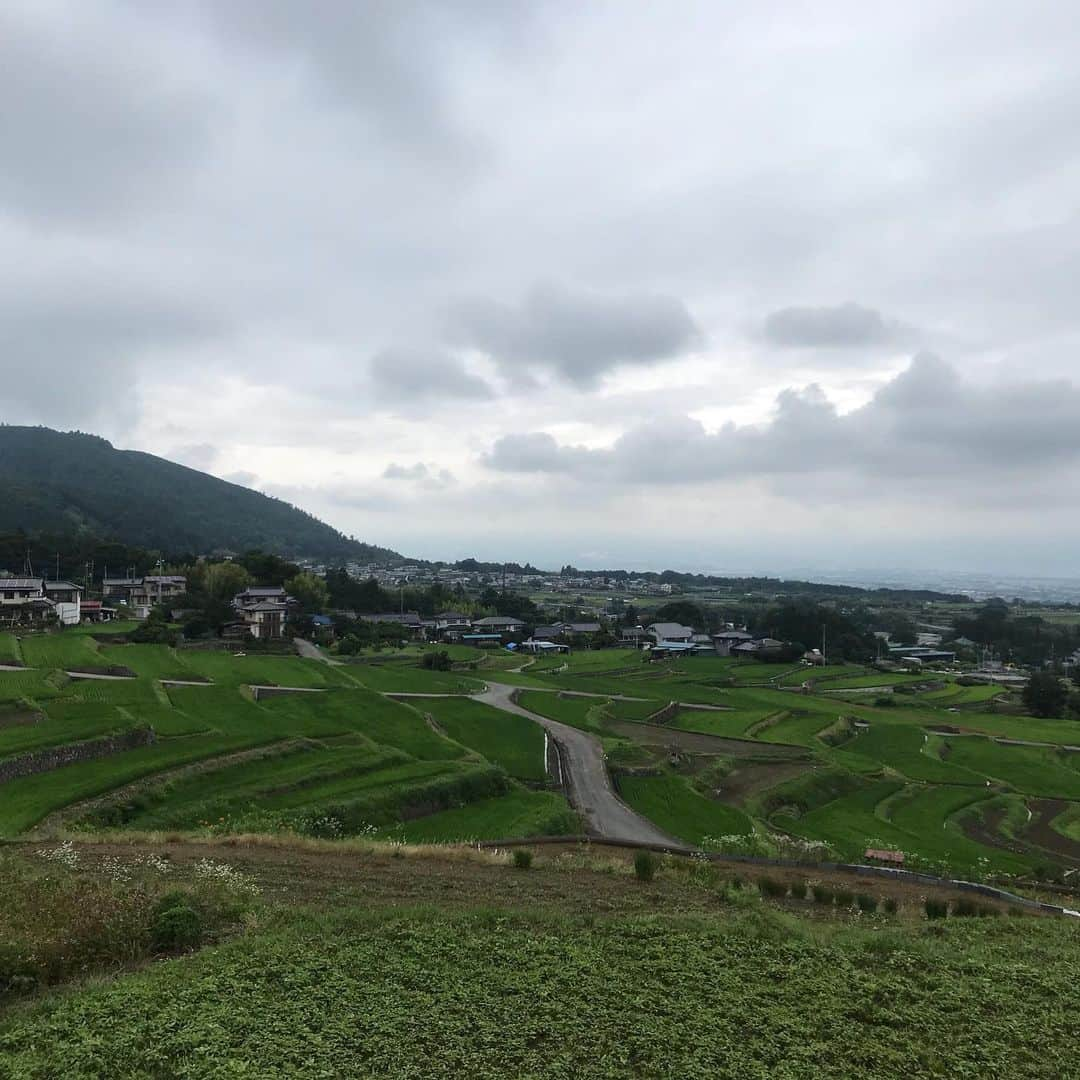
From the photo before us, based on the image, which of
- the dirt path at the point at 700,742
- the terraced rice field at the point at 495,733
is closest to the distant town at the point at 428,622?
the terraced rice field at the point at 495,733

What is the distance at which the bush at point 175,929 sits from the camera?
1148cm

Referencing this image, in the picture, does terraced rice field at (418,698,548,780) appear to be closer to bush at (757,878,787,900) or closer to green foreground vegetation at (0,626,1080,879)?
green foreground vegetation at (0,626,1080,879)

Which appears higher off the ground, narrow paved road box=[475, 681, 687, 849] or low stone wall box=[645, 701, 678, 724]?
narrow paved road box=[475, 681, 687, 849]

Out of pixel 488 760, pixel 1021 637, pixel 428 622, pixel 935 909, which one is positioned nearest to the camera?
pixel 935 909

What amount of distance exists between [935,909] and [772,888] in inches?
125

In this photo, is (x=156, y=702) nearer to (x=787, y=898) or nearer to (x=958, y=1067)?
(x=787, y=898)

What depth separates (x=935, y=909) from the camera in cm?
1535

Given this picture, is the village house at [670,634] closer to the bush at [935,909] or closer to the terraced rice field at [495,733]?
the terraced rice field at [495,733]

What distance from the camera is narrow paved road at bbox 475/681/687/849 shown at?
27.1m

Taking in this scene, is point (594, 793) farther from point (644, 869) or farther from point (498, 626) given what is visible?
point (498, 626)

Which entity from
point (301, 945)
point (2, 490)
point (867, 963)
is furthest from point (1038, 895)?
point (2, 490)

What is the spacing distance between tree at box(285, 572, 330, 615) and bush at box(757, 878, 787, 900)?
258ft

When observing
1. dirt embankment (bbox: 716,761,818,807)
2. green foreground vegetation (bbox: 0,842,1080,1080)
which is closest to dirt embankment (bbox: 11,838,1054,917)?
green foreground vegetation (bbox: 0,842,1080,1080)

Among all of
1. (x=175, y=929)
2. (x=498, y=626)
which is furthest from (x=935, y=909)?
(x=498, y=626)
